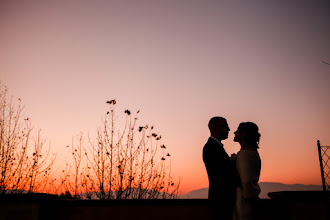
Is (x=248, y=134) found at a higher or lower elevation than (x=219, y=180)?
higher

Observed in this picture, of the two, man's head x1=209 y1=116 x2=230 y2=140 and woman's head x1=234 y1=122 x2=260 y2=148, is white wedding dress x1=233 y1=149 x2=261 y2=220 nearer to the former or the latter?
woman's head x1=234 y1=122 x2=260 y2=148

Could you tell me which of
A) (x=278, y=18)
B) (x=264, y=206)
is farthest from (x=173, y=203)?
(x=278, y=18)

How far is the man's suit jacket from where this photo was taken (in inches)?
86.4

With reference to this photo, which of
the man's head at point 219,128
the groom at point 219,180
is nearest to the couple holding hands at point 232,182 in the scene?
the groom at point 219,180

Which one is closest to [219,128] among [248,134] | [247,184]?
[248,134]

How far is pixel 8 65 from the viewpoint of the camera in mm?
4570

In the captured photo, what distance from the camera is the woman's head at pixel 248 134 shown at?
8.12 feet

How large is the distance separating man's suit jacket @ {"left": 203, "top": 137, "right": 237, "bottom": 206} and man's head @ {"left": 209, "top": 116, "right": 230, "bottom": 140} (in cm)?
20

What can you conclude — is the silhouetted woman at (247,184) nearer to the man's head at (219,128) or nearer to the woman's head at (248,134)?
the woman's head at (248,134)

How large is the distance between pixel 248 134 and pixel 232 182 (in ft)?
1.72

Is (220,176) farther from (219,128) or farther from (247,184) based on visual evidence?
(219,128)

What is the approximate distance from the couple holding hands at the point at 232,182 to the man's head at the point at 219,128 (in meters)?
0.16

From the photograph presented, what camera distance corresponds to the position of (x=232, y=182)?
2.21 meters

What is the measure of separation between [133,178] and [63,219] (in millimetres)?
1361
